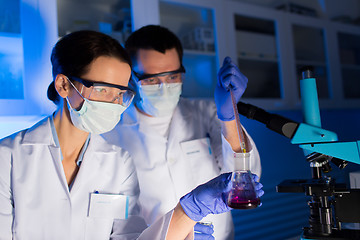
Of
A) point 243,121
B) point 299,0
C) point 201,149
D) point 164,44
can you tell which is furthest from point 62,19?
point 299,0

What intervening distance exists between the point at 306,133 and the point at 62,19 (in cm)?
147

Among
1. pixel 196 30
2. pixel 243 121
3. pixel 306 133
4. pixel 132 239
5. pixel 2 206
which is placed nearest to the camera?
pixel 306 133

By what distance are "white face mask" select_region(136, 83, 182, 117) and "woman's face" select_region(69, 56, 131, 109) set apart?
21 cm

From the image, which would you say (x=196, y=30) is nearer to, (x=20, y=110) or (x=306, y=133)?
(x=20, y=110)

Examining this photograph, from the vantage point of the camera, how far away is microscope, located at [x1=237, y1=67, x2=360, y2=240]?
0.86 m

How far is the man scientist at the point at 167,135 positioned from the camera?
55.0 inches

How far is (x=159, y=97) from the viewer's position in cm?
143

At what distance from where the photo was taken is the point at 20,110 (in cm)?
152

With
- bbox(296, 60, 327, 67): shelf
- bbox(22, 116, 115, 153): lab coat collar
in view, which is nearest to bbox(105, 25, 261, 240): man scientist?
bbox(22, 116, 115, 153): lab coat collar

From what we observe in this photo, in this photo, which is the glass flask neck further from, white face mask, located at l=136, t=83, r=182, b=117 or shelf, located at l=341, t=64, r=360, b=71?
shelf, located at l=341, t=64, r=360, b=71

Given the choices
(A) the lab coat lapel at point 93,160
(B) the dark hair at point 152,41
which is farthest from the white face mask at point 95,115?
(B) the dark hair at point 152,41

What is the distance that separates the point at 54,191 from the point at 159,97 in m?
0.58

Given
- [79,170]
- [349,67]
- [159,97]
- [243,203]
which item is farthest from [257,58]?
[243,203]

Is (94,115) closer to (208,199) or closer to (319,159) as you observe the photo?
(208,199)
